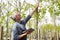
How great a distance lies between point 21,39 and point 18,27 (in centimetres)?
16

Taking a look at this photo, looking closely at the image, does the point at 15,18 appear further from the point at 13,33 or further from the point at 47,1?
the point at 47,1

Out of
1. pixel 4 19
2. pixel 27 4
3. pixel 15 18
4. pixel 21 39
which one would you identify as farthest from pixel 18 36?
pixel 4 19

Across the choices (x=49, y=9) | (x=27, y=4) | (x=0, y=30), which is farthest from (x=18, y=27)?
(x=27, y=4)

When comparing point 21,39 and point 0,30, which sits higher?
point 21,39

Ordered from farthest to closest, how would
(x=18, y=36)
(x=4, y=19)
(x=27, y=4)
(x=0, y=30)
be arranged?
(x=4, y=19)
(x=27, y=4)
(x=0, y=30)
(x=18, y=36)

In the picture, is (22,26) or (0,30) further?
(0,30)

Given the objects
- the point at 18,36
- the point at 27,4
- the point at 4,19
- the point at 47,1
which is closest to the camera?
the point at 18,36

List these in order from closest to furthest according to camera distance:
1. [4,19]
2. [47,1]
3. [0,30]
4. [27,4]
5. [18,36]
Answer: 1. [18,36]
2. [0,30]
3. [47,1]
4. [27,4]
5. [4,19]

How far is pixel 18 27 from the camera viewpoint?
2.22 meters

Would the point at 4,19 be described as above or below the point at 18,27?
below

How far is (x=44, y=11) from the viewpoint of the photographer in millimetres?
13133

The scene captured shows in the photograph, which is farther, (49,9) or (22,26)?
(49,9)

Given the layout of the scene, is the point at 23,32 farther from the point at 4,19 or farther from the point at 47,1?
the point at 4,19

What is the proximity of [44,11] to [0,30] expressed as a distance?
6.71 m
